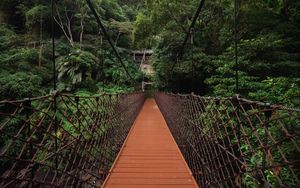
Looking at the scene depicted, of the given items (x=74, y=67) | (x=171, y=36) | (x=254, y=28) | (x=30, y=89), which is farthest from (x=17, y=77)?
(x=254, y=28)

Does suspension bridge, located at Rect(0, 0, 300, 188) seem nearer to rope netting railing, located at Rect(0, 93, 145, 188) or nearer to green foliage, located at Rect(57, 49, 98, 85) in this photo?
rope netting railing, located at Rect(0, 93, 145, 188)

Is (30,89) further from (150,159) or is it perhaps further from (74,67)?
(150,159)

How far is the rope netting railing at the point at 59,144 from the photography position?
3.27 ft

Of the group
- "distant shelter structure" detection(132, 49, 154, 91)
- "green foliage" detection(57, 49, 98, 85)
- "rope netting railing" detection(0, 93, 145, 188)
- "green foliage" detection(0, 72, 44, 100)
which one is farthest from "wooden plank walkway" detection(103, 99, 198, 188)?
"distant shelter structure" detection(132, 49, 154, 91)

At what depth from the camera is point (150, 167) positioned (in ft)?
7.52

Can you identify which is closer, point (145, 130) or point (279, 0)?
point (145, 130)

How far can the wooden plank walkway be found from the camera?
6.30 ft

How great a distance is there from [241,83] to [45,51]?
7.60 metres

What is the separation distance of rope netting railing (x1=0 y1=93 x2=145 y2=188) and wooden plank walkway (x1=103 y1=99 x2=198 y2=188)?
0.12 meters

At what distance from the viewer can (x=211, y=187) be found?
5.22ft

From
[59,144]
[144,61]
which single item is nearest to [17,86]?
[59,144]

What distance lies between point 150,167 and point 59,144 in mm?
1027

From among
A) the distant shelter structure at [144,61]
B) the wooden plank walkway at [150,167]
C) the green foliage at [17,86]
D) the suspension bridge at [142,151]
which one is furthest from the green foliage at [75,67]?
the distant shelter structure at [144,61]

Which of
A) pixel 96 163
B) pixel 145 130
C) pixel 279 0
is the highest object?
pixel 279 0
